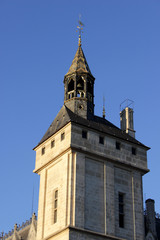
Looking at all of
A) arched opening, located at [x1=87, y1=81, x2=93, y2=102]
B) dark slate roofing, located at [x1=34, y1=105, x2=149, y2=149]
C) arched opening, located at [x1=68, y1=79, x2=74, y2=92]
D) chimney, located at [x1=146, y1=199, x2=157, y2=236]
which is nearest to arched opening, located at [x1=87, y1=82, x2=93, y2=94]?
arched opening, located at [x1=87, y1=81, x2=93, y2=102]

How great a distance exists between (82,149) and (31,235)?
18.0 meters

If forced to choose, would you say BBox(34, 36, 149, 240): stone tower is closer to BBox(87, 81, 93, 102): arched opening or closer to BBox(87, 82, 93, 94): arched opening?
BBox(87, 81, 93, 102): arched opening

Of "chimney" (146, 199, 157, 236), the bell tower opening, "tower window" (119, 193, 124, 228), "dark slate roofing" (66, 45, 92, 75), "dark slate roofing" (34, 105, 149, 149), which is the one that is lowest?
"tower window" (119, 193, 124, 228)

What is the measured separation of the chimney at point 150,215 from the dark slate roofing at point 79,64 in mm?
19887

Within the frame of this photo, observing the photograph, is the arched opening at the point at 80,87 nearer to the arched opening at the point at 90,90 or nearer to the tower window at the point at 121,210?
the arched opening at the point at 90,90

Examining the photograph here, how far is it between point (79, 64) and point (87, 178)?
15.1 meters

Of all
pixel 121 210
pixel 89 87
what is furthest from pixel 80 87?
pixel 121 210

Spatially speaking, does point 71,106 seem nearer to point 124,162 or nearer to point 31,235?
point 124,162

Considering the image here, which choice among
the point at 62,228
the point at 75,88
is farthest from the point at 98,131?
the point at 62,228

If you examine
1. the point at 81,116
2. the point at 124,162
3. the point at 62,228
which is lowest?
the point at 62,228

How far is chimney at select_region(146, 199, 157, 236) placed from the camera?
60.3 meters

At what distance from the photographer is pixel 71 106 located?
167 ft

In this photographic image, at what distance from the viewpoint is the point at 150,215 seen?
61.4 meters

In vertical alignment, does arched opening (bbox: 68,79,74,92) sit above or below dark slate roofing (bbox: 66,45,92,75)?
below
